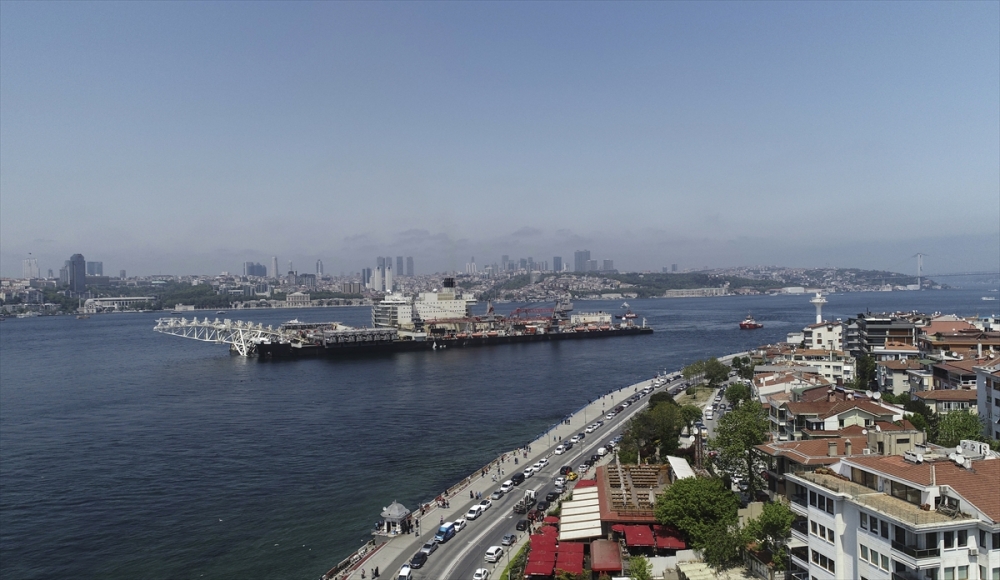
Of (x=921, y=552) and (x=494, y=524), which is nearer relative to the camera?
(x=921, y=552)

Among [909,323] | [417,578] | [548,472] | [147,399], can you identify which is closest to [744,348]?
[909,323]

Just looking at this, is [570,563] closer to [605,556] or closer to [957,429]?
[605,556]

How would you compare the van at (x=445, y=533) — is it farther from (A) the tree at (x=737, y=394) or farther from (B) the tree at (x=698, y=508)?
(A) the tree at (x=737, y=394)

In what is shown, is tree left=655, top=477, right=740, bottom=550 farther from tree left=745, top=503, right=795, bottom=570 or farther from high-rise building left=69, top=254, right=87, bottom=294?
high-rise building left=69, top=254, right=87, bottom=294

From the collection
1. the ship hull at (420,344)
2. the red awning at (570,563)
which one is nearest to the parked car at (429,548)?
the red awning at (570,563)

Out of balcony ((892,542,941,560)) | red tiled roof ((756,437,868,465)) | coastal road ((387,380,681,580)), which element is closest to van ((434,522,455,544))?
coastal road ((387,380,681,580))

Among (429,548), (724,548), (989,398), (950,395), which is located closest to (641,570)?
(724,548)
